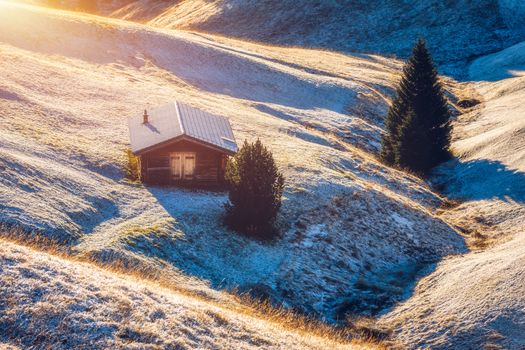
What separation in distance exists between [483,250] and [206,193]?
16.3 meters

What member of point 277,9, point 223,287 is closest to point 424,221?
point 223,287

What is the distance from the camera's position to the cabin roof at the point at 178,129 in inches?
1377

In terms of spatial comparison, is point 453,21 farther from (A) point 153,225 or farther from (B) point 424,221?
(A) point 153,225

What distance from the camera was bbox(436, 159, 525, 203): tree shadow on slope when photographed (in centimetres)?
4153

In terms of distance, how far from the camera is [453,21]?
298ft

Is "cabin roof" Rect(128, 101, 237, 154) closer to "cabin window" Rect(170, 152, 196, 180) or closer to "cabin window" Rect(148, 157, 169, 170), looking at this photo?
"cabin window" Rect(148, 157, 169, 170)

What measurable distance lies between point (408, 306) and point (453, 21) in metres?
72.5

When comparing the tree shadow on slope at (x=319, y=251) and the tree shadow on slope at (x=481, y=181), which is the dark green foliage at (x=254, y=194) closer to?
the tree shadow on slope at (x=319, y=251)

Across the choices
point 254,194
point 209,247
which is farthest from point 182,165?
point 209,247

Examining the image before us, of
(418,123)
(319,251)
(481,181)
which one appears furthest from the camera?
(418,123)

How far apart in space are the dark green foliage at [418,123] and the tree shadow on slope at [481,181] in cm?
176

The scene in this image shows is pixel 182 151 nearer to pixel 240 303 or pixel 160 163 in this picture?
pixel 160 163

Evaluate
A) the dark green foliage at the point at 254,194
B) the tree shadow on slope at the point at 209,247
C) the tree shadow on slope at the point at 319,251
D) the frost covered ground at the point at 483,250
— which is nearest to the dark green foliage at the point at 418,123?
the frost covered ground at the point at 483,250

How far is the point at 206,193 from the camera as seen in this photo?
35625mm
